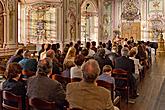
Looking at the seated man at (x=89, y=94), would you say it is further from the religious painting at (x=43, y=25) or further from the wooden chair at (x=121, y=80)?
the religious painting at (x=43, y=25)

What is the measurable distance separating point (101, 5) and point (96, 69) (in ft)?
57.1

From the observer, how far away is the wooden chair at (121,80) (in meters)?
6.30

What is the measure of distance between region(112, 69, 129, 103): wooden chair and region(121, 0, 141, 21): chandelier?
56.5 feet

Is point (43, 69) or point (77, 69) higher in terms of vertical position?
point (43, 69)

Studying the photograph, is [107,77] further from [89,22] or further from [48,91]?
[89,22]

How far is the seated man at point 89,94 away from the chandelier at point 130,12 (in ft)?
66.8

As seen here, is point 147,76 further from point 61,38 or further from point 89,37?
point 89,37

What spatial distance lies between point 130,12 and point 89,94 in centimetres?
2070

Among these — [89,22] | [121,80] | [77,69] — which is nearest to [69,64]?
[77,69]

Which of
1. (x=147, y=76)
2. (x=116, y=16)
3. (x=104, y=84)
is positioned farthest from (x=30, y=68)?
(x=116, y=16)

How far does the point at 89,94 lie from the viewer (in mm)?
3170

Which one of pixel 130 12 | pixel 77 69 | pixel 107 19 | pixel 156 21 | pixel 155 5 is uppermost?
pixel 155 5

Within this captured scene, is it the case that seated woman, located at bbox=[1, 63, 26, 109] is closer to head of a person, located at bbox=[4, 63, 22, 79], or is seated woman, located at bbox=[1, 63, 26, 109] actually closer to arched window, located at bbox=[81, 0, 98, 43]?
head of a person, located at bbox=[4, 63, 22, 79]

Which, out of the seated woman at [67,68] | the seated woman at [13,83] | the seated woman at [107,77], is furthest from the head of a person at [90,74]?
the seated woman at [67,68]
